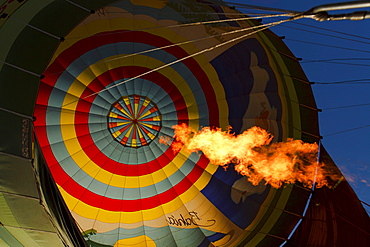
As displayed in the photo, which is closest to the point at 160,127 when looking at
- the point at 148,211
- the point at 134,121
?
the point at 134,121

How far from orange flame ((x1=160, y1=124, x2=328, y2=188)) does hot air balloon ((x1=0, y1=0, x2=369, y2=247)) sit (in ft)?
0.40

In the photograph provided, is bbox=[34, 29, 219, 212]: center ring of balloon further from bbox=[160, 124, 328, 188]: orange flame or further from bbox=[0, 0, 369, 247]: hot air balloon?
bbox=[160, 124, 328, 188]: orange flame

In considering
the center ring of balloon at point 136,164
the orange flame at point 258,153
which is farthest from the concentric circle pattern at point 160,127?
the orange flame at point 258,153

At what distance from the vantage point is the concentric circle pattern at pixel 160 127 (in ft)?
15.5

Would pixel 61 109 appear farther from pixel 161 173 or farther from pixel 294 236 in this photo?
pixel 294 236

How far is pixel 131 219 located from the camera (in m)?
5.01

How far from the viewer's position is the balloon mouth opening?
4980 millimetres

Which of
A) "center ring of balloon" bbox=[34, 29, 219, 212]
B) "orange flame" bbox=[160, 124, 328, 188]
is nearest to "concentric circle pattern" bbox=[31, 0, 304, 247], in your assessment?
"center ring of balloon" bbox=[34, 29, 219, 212]

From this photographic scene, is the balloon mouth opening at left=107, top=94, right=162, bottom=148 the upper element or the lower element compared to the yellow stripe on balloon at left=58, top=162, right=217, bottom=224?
upper

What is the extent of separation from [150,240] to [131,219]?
18.3 inches

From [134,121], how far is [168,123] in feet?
1.82

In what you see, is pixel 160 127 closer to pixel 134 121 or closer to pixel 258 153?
pixel 134 121

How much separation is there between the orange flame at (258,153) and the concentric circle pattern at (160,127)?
0.13 metres

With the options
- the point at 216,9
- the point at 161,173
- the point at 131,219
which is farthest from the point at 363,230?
the point at 216,9
